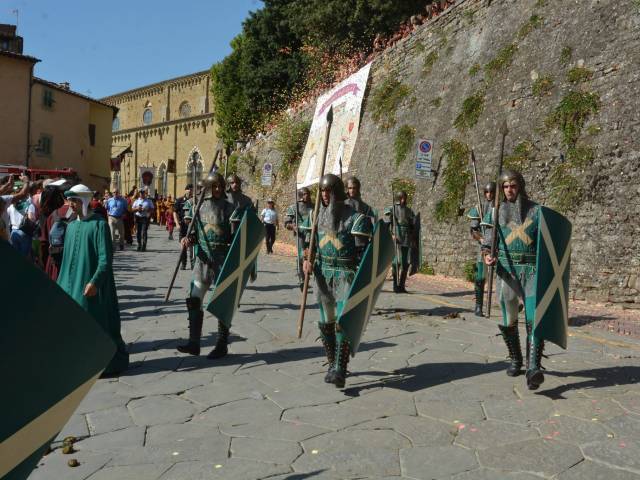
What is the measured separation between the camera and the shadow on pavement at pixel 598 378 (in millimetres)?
5051

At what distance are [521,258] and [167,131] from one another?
5810 centimetres

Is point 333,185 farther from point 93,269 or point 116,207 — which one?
point 116,207

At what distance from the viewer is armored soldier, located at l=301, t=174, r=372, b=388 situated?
5.24 metres

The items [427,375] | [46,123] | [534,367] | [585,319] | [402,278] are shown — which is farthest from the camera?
[46,123]

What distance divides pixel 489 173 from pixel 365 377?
9.15 metres

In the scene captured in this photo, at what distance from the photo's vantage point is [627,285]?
989cm

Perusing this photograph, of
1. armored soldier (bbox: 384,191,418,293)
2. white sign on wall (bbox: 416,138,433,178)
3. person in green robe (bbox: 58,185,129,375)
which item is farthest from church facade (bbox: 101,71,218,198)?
person in green robe (bbox: 58,185,129,375)

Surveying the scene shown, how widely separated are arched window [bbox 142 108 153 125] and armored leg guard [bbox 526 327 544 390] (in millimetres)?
64409

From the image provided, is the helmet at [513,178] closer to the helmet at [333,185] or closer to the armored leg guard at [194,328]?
the helmet at [333,185]

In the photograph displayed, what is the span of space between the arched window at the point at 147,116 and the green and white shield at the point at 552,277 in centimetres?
6428

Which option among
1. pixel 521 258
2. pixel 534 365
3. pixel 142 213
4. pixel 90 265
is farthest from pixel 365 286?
pixel 142 213

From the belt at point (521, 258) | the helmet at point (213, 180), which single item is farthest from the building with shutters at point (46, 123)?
the belt at point (521, 258)

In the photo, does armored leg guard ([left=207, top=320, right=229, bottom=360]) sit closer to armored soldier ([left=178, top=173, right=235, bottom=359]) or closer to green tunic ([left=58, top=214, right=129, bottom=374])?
armored soldier ([left=178, top=173, right=235, bottom=359])

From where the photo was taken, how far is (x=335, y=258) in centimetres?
534
